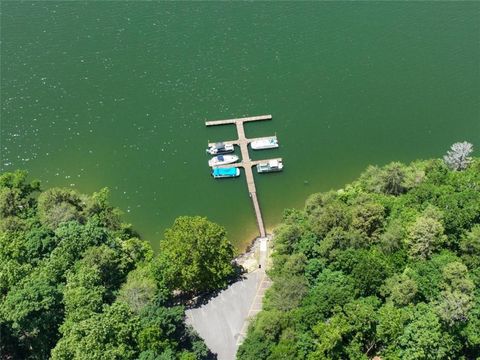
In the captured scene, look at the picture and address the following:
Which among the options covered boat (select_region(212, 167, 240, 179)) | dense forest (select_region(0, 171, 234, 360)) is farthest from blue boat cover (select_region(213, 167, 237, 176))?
dense forest (select_region(0, 171, 234, 360))

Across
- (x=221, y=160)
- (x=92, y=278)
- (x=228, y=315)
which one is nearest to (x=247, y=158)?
(x=221, y=160)

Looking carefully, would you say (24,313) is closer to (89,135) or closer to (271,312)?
(271,312)

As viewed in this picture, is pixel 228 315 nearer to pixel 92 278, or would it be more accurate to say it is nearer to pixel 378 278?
pixel 92 278

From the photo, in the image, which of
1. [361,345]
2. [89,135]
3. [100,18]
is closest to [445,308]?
[361,345]

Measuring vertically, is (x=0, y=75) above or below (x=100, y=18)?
below

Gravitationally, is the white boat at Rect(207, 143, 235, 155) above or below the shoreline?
above

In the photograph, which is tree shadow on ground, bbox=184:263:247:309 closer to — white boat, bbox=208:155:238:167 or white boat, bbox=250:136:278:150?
white boat, bbox=208:155:238:167
